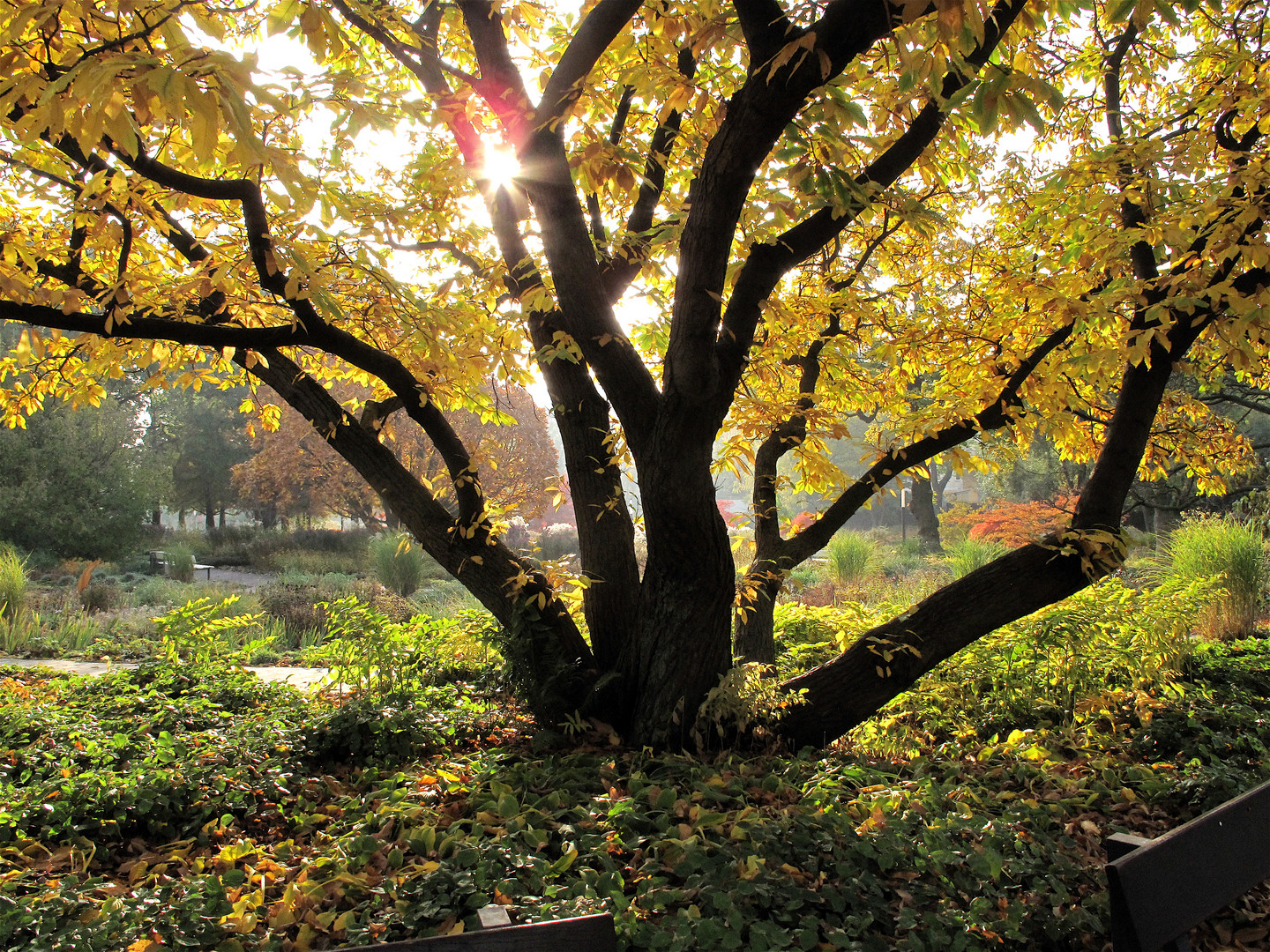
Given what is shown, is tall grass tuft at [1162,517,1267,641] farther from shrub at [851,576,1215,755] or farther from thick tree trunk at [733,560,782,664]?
thick tree trunk at [733,560,782,664]

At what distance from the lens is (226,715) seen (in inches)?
168

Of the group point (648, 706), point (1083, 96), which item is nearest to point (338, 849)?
point (648, 706)

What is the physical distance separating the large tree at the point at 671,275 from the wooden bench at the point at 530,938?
169 cm

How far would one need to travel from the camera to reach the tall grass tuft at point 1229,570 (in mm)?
7074

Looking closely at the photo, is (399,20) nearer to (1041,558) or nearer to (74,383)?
(74,383)

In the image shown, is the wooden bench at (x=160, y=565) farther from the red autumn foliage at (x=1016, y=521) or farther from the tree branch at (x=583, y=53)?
the tree branch at (x=583, y=53)

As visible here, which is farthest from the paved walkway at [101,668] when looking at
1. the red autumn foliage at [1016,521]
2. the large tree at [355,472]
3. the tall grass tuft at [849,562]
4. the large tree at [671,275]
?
the red autumn foliage at [1016,521]

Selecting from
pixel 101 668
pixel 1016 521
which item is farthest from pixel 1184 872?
pixel 1016 521

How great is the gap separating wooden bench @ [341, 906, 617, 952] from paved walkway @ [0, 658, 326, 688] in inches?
229

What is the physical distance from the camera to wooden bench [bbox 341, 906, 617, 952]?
4.31 feet

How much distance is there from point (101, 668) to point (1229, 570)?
10.6 meters

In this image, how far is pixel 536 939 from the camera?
4.47ft

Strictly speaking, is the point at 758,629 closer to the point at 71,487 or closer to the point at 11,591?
the point at 11,591

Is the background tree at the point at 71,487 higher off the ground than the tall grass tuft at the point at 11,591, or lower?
higher
